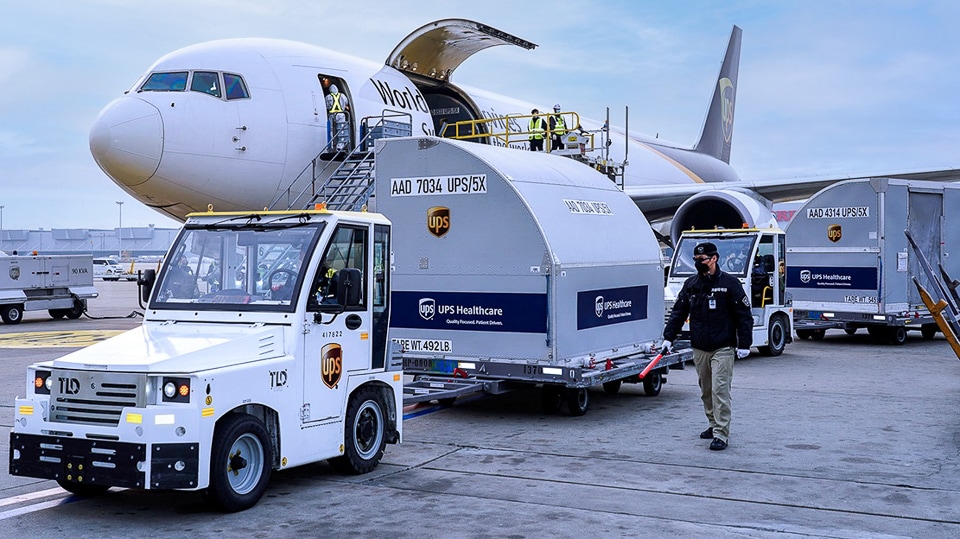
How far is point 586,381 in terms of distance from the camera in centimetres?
983

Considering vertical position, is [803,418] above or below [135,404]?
below

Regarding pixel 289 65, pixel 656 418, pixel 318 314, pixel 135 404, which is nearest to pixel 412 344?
pixel 656 418

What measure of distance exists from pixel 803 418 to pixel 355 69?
34.3ft

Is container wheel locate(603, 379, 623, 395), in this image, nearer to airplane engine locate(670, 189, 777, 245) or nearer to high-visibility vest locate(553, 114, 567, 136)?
high-visibility vest locate(553, 114, 567, 136)

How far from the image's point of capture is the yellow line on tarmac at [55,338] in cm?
1833

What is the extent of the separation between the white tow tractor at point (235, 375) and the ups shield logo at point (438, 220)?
2.62m

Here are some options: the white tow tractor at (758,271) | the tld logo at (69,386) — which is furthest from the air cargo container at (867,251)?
the tld logo at (69,386)

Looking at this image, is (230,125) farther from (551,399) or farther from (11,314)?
(11,314)

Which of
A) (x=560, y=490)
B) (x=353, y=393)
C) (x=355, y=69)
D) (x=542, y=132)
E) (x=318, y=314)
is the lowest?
(x=560, y=490)

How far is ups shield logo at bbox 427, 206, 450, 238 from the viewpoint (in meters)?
10.4

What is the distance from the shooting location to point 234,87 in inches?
596

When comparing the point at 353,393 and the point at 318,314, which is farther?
the point at 353,393

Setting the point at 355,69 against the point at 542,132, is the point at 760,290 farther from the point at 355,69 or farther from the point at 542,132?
the point at 355,69

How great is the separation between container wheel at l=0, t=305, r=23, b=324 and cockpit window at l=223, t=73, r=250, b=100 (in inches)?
513
